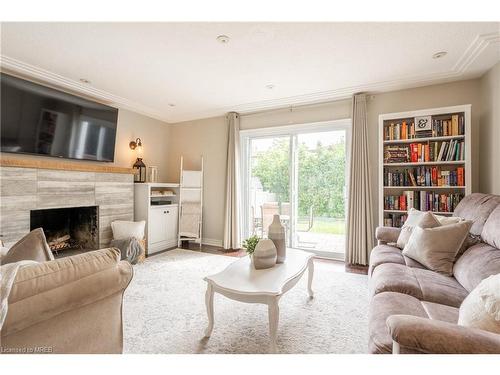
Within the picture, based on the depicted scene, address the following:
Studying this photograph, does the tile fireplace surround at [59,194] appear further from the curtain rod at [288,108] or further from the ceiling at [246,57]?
the curtain rod at [288,108]

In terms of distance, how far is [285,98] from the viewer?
3928 millimetres

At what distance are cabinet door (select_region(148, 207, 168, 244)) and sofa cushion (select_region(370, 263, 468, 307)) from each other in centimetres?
338

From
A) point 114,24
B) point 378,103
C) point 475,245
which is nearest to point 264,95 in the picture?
point 378,103

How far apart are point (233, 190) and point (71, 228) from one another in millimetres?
2580

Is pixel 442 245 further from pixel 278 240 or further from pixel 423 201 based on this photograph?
pixel 423 201

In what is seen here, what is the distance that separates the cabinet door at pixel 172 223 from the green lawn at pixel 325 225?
221 cm

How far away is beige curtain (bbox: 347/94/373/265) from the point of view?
11.5ft

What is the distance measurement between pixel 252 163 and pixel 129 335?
3315 mm

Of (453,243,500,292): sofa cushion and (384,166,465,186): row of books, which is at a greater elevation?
(384,166,465,186): row of books

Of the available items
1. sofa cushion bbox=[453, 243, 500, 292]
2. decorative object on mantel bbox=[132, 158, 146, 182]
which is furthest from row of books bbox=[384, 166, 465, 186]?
decorative object on mantel bbox=[132, 158, 146, 182]

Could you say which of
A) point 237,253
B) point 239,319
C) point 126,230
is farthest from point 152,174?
point 239,319

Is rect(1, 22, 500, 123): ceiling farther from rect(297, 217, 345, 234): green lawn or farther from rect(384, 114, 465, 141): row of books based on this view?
rect(297, 217, 345, 234): green lawn

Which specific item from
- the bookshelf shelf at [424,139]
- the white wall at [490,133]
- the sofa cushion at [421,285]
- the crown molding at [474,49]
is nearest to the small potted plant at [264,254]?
the sofa cushion at [421,285]
